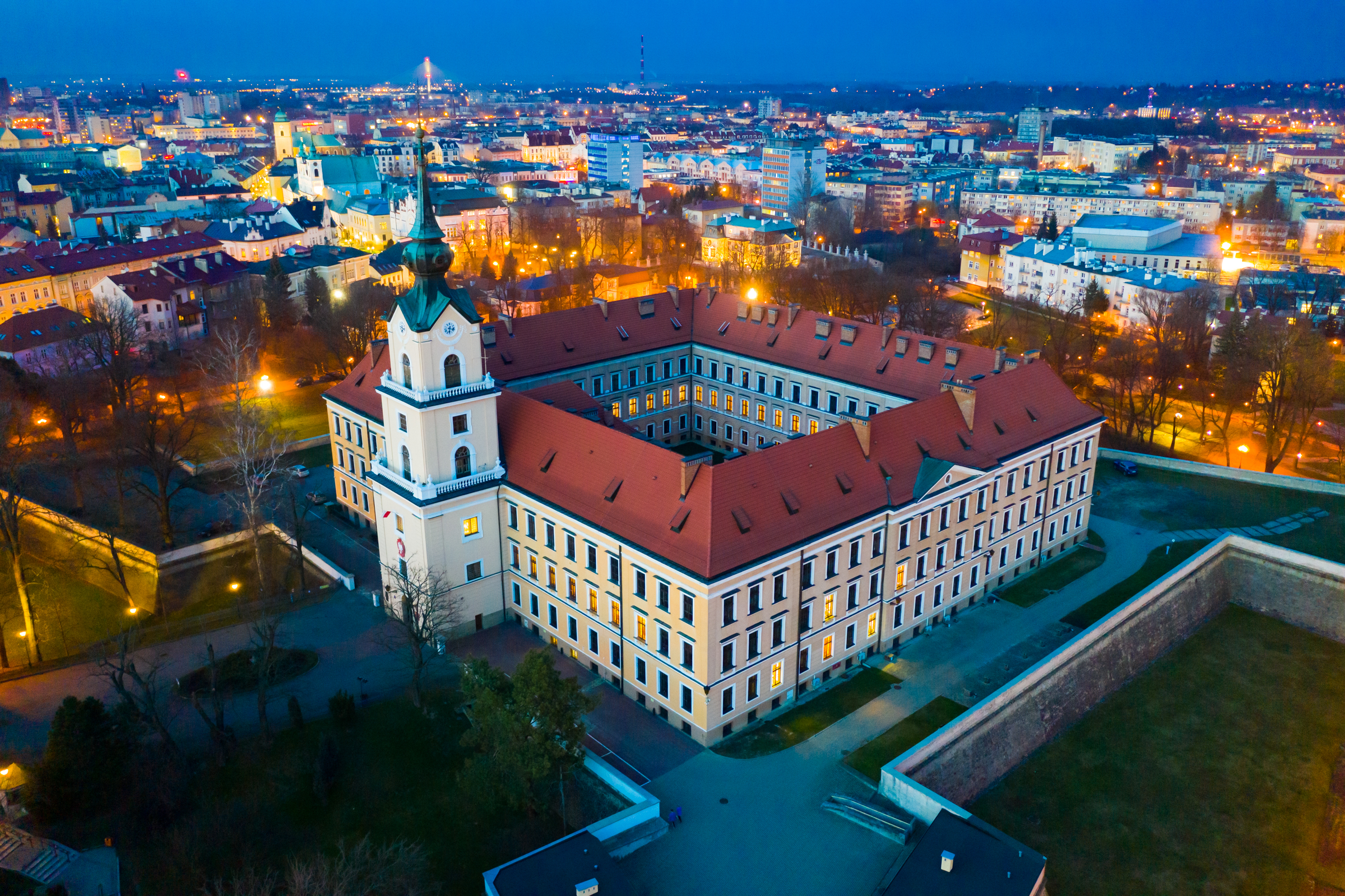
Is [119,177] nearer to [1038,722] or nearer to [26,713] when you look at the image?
[26,713]

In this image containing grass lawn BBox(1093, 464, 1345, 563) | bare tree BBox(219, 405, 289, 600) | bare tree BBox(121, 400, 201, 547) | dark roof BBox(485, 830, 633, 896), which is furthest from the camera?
grass lawn BBox(1093, 464, 1345, 563)

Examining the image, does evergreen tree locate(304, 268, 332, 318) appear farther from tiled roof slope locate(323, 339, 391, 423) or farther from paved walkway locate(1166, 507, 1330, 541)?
paved walkway locate(1166, 507, 1330, 541)

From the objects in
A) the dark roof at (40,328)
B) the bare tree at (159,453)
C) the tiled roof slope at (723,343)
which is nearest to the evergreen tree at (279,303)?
the dark roof at (40,328)

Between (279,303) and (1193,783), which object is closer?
(1193,783)

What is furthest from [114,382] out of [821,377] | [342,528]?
[821,377]

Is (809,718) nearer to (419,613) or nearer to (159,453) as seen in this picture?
(419,613)

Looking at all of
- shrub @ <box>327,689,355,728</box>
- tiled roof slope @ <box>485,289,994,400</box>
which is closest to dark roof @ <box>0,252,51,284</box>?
tiled roof slope @ <box>485,289,994,400</box>

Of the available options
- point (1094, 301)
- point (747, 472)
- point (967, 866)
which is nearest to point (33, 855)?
point (747, 472)
